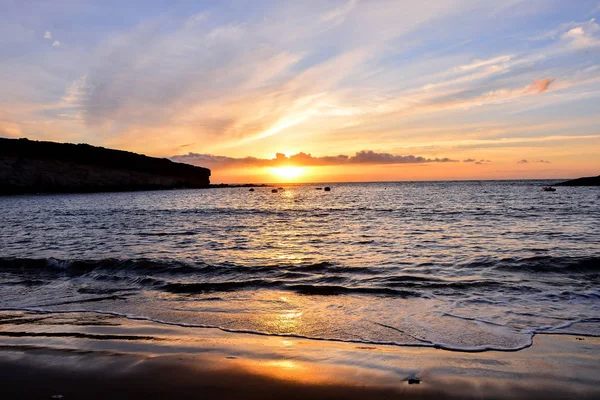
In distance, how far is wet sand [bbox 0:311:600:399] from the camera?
4062 mm

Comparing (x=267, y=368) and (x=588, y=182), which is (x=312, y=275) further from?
(x=588, y=182)

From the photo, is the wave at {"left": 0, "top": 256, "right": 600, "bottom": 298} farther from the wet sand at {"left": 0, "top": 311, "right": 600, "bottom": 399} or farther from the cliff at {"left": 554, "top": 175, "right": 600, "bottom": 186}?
the cliff at {"left": 554, "top": 175, "right": 600, "bottom": 186}

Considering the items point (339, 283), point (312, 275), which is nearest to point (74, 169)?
point (312, 275)

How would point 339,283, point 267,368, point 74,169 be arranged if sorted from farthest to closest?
point 74,169 < point 339,283 < point 267,368

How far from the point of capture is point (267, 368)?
4695 millimetres

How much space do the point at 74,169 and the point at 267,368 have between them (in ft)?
349

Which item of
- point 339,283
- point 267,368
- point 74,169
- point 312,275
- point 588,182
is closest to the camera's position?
point 267,368

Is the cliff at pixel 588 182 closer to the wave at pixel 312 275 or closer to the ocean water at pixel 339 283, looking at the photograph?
the ocean water at pixel 339 283

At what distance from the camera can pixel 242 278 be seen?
10977 mm

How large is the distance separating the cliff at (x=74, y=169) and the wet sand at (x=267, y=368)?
3638 inches

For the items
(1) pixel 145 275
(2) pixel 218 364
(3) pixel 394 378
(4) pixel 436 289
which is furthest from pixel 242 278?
(3) pixel 394 378

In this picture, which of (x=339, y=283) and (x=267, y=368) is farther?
(x=339, y=283)

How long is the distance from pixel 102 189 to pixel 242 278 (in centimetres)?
10455

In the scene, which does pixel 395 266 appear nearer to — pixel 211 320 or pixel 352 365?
pixel 211 320
